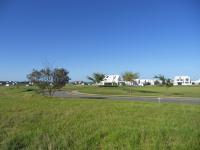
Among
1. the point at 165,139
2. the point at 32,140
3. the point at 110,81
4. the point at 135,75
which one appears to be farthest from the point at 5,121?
the point at 110,81

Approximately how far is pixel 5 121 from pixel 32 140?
11.5ft

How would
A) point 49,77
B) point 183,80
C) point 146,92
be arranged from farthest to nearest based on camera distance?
point 183,80 → point 146,92 → point 49,77

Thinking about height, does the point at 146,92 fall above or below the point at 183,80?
below

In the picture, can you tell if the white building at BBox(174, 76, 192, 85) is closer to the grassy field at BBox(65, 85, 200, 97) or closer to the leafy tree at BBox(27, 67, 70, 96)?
the grassy field at BBox(65, 85, 200, 97)

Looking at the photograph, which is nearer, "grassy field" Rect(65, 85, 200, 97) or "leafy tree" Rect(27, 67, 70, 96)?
"leafy tree" Rect(27, 67, 70, 96)

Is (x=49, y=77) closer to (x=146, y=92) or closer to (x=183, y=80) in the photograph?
(x=146, y=92)

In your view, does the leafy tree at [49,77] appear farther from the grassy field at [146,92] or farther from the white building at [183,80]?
the white building at [183,80]

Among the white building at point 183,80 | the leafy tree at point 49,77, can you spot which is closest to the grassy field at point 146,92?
the leafy tree at point 49,77

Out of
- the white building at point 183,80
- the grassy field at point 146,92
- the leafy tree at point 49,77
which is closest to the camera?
the leafy tree at point 49,77

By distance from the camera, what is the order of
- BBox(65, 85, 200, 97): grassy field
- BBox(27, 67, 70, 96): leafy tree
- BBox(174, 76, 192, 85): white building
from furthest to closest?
BBox(174, 76, 192, 85): white building, BBox(65, 85, 200, 97): grassy field, BBox(27, 67, 70, 96): leafy tree

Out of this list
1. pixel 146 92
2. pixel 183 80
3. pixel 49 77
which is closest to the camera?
pixel 49 77

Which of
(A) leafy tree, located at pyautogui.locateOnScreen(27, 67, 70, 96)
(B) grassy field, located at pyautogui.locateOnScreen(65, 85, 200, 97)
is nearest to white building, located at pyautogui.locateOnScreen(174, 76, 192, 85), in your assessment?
(B) grassy field, located at pyautogui.locateOnScreen(65, 85, 200, 97)

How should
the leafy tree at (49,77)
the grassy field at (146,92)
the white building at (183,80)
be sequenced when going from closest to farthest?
the leafy tree at (49,77) → the grassy field at (146,92) → the white building at (183,80)

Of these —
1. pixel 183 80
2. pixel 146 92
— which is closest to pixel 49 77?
pixel 146 92
